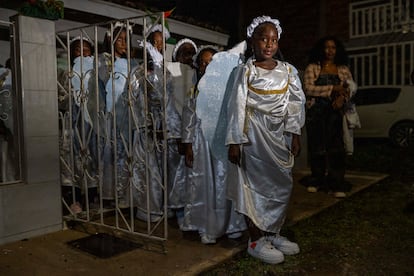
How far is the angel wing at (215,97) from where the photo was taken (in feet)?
11.6

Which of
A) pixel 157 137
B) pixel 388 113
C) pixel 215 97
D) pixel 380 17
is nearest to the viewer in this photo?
pixel 215 97

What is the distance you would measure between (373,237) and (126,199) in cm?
260

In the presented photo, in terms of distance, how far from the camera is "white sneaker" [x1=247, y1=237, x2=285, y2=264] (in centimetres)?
319

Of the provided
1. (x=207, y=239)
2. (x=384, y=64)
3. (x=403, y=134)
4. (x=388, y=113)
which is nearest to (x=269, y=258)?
(x=207, y=239)

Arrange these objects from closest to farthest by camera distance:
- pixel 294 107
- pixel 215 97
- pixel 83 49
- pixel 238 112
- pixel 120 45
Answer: pixel 238 112 → pixel 294 107 → pixel 215 97 → pixel 120 45 → pixel 83 49

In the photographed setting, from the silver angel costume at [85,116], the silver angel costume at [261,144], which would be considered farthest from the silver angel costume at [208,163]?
the silver angel costume at [85,116]

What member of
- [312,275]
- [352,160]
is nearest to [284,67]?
[312,275]

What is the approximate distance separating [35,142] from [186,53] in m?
1.76

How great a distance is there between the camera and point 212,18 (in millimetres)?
13508

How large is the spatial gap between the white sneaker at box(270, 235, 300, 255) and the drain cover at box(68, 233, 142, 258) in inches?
47.4

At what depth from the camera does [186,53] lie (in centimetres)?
421

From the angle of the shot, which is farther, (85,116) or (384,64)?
(384,64)

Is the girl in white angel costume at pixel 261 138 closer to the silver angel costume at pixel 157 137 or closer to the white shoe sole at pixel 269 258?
the white shoe sole at pixel 269 258

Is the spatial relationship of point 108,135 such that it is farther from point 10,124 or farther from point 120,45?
point 120,45
